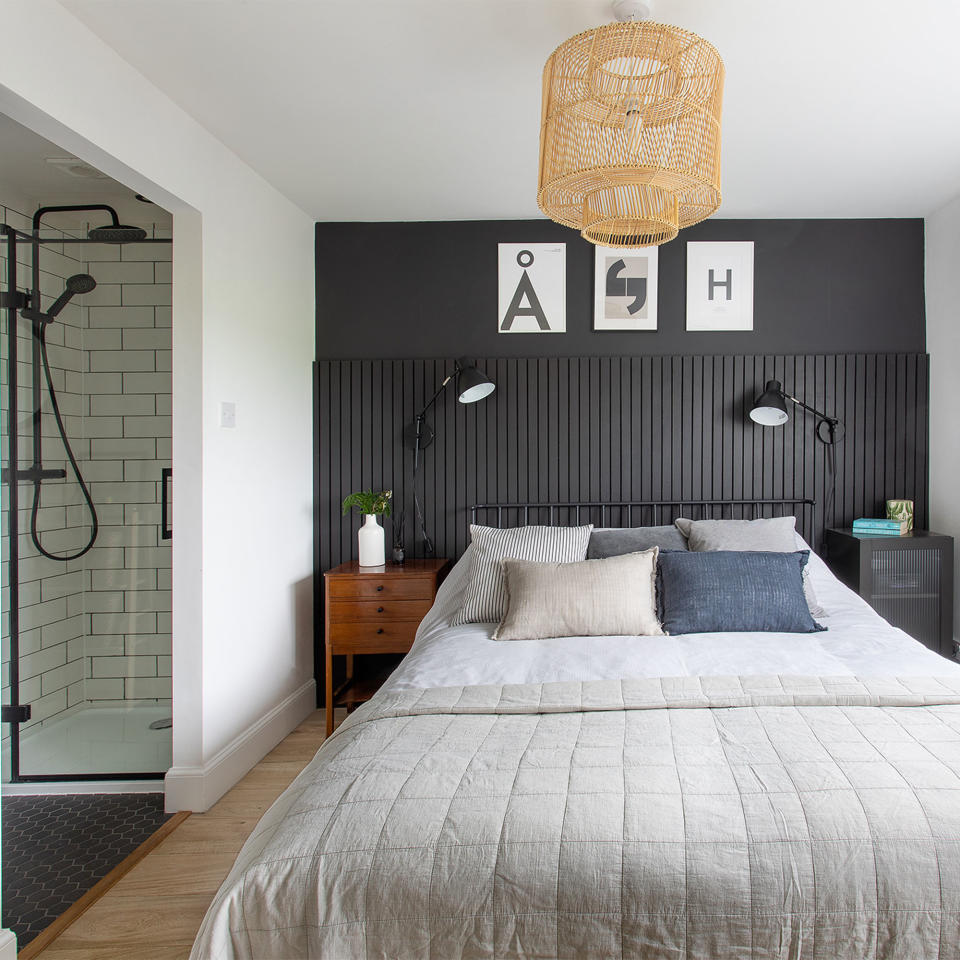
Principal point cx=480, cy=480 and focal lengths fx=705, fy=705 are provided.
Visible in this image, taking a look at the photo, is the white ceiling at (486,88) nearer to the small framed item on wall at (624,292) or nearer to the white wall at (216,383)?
the white wall at (216,383)

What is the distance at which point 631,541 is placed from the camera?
124 inches

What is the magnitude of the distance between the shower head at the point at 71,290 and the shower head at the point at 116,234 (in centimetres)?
17

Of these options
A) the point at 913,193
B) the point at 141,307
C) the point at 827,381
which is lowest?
the point at 827,381

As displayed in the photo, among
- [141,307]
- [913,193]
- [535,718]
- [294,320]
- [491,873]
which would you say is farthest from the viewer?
[294,320]

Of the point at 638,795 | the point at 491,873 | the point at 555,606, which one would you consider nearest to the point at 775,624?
the point at 555,606

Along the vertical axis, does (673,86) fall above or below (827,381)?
above

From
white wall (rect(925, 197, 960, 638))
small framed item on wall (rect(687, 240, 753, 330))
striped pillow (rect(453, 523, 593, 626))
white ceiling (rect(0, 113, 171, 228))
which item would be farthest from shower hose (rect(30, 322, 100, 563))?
white wall (rect(925, 197, 960, 638))

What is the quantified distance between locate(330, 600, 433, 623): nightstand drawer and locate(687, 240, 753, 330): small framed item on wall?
6.66 feet

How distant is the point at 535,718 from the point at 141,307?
7.98 ft

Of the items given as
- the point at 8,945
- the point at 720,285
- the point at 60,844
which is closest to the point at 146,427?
the point at 60,844

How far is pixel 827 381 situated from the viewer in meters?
3.66

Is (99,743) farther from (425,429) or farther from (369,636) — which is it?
(425,429)

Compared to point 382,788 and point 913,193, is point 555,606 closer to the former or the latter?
point 382,788

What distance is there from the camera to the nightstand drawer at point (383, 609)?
10.8ft
